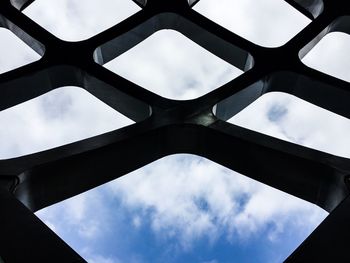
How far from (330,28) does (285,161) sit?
206 centimetres

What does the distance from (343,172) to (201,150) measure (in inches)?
37.8

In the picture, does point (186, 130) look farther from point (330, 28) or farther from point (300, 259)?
point (330, 28)

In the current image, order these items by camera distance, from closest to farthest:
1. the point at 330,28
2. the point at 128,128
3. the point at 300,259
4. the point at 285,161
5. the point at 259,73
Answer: the point at 300,259 < the point at 285,161 < the point at 128,128 < the point at 259,73 < the point at 330,28

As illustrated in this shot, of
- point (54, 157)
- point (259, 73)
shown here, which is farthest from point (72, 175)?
point (259, 73)

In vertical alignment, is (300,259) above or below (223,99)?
above

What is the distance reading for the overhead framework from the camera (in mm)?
2119

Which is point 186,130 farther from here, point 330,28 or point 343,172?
point 330,28

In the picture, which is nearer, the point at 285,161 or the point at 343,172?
the point at 343,172

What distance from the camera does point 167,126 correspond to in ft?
10.6

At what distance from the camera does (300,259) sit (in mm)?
1905

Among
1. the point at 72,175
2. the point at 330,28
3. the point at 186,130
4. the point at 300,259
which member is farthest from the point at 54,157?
the point at 330,28


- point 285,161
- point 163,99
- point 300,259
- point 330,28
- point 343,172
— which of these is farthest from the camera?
point 330,28

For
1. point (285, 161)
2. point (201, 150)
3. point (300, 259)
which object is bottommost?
point (201, 150)

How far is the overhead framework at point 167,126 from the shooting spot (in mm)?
2119
